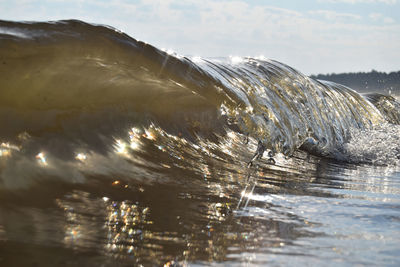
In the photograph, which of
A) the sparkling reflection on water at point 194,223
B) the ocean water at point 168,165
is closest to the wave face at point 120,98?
the ocean water at point 168,165

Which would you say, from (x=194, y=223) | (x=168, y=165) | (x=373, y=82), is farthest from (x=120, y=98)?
(x=373, y=82)

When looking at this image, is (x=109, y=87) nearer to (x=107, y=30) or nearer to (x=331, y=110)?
(x=107, y=30)

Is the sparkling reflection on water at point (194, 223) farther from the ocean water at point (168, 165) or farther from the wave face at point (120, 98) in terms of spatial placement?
the wave face at point (120, 98)

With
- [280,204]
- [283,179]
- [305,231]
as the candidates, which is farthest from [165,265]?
[283,179]

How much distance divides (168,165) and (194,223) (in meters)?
0.96

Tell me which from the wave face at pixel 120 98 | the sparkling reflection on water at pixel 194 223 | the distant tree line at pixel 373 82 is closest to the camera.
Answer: the sparkling reflection on water at pixel 194 223

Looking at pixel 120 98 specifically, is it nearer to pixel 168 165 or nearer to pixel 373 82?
pixel 168 165

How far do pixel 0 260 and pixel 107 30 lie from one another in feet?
5.99

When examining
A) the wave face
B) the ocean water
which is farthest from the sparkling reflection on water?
the wave face

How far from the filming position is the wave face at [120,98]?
2322 mm

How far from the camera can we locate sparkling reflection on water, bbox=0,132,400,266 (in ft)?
3.88

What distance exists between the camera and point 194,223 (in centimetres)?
151

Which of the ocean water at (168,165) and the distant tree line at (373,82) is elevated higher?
the distant tree line at (373,82)

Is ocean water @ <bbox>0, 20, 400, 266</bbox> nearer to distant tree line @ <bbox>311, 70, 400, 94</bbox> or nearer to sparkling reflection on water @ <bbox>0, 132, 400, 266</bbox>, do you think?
sparkling reflection on water @ <bbox>0, 132, 400, 266</bbox>
